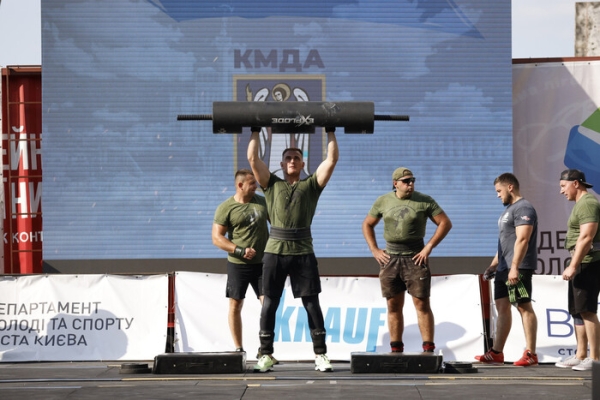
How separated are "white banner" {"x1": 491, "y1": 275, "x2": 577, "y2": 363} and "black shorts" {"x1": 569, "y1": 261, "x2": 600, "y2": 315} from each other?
5.16 feet

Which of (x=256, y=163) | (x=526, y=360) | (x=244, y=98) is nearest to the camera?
(x=256, y=163)

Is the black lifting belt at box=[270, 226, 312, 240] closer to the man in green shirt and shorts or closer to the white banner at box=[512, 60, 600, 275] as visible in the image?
the man in green shirt and shorts

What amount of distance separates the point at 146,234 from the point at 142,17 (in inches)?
135

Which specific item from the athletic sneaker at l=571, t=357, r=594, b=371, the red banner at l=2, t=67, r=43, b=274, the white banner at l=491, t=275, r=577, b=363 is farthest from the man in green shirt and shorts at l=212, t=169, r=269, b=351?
the red banner at l=2, t=67, r=43, b=274

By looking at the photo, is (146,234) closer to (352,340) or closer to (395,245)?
(352,340)

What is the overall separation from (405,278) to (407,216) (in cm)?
58

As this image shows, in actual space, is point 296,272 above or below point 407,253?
below

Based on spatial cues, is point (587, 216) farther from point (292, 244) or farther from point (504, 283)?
point (292, 244)

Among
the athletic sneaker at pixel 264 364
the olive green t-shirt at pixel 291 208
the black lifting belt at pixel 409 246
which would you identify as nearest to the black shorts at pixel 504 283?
the black lifting belt at pixel 409 246

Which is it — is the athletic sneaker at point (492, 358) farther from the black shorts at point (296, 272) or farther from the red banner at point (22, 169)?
the red banner at point (22, 169)

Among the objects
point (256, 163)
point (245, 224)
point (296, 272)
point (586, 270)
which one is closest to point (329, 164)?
point (256, 163)

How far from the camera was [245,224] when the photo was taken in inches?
380

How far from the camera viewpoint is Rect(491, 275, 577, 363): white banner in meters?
10.4

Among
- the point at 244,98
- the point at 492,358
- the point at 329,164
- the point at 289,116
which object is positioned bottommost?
the point at 492,358
